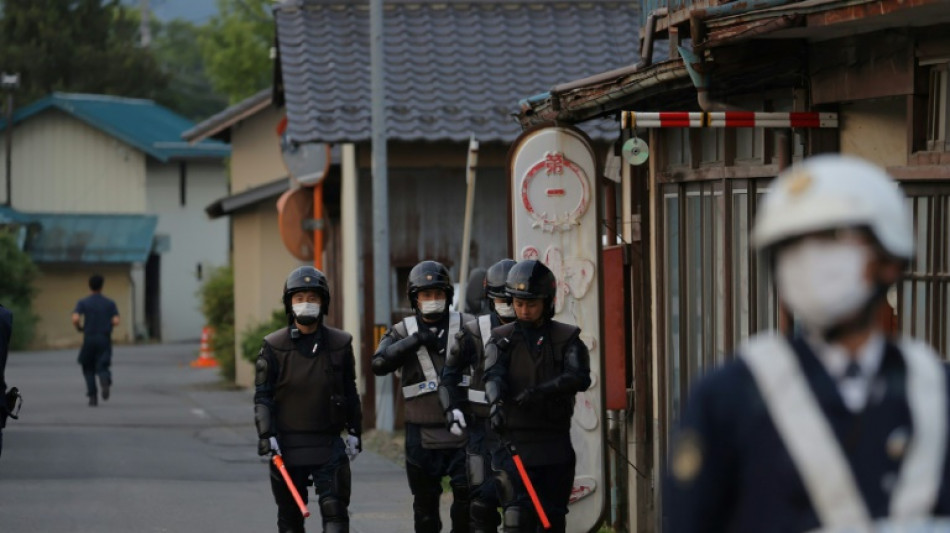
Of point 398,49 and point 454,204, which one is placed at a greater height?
point 398,49

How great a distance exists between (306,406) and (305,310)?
535mm

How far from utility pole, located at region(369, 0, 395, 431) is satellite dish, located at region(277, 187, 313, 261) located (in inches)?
101

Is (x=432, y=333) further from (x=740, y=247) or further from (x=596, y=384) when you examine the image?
(x=740, y=247)

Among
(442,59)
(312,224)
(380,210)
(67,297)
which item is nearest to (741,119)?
(380,210)

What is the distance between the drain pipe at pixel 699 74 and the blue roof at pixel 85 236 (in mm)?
42139

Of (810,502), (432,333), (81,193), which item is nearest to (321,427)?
(432,333)

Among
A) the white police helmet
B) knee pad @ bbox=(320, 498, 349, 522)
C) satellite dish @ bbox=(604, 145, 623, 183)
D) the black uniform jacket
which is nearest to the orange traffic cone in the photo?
satellite dish @ bbox=(604, 145, 623, 183)

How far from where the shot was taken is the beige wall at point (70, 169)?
1960 inches

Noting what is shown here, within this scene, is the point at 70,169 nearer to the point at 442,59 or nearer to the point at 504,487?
the point at 442,59

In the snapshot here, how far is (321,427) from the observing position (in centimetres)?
923

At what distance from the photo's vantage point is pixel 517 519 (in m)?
8.87

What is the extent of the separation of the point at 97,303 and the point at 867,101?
1666 centimetres

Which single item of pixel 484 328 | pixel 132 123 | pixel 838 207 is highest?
pixel 132 123

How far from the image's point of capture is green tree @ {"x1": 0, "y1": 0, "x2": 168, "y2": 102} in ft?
200
